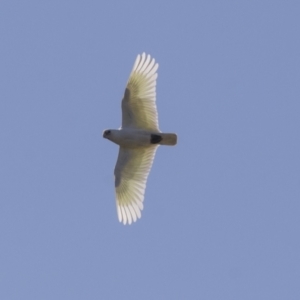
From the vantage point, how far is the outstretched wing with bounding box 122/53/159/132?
161 feet

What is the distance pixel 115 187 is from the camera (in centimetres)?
5016

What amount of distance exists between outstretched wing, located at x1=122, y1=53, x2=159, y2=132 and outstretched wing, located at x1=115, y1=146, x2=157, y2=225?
35.5 inches

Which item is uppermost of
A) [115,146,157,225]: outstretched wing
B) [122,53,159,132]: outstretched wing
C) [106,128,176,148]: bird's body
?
[122,53,159,132]: outstretched wing

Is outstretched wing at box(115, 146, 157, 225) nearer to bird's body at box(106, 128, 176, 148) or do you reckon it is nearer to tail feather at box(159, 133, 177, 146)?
bird's body at box(106, 128, 176, 148)

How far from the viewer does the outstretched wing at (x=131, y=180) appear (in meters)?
49.8

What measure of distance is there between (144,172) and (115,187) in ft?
2.92

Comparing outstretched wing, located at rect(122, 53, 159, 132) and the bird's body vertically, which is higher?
outstretched wing, located at rect(122, 53, 159, 132)

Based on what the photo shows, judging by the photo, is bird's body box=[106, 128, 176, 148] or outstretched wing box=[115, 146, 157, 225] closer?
bird's body box=[106, 128, 176, 148]

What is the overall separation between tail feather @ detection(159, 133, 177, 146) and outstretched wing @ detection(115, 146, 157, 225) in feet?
3.05

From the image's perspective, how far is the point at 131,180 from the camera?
50.0 metres

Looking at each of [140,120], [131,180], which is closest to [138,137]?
[140,120]

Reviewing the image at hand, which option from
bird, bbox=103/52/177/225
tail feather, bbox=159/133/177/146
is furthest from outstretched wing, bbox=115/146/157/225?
tail feather, bbox=159/133/177/146

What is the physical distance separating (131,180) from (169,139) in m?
1.96

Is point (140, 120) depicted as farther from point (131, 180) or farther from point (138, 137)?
point (131, 180)
